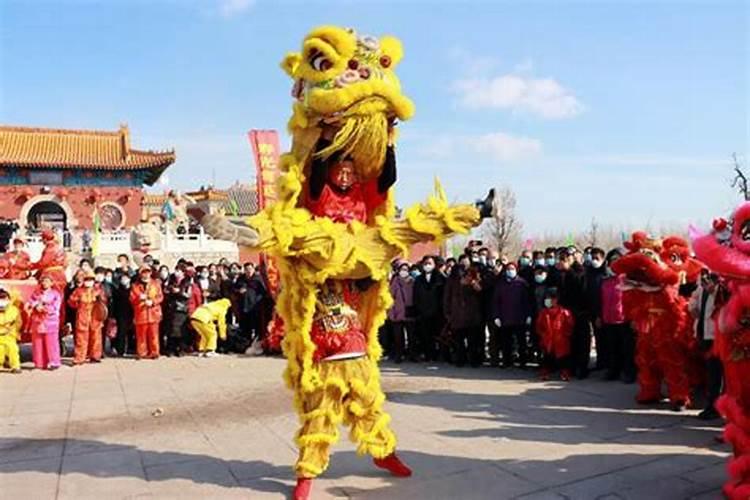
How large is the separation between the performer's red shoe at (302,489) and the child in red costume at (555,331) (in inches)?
178

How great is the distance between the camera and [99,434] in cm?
560

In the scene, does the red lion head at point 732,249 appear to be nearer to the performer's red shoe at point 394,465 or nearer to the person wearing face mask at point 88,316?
the performer's red shoe at point 394,465

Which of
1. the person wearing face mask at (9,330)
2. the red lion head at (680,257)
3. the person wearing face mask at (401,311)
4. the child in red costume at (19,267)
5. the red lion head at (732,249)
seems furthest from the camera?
the child in red costume at (19,267)

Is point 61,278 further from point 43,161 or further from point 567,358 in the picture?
point 43,161

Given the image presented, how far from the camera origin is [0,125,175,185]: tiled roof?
31.0 metres

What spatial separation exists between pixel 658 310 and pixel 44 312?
25.8ft

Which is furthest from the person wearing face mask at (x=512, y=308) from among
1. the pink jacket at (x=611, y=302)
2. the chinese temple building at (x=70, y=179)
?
the chinese temple building at (x=70, y=179)

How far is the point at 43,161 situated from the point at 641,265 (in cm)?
3079

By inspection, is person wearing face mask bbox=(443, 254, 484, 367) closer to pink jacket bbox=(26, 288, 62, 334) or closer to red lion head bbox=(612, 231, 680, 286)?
red lion head bbox=(612, 231, 680, 286)

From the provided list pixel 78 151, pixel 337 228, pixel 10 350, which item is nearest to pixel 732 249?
pixel 337 228

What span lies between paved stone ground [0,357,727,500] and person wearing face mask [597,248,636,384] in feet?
1.30

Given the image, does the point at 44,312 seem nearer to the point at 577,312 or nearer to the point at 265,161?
the point at 265,161

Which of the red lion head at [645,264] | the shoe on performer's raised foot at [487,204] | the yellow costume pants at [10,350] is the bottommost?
the yellow costume pants at [10,350]

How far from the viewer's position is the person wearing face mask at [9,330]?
29.1 feet
